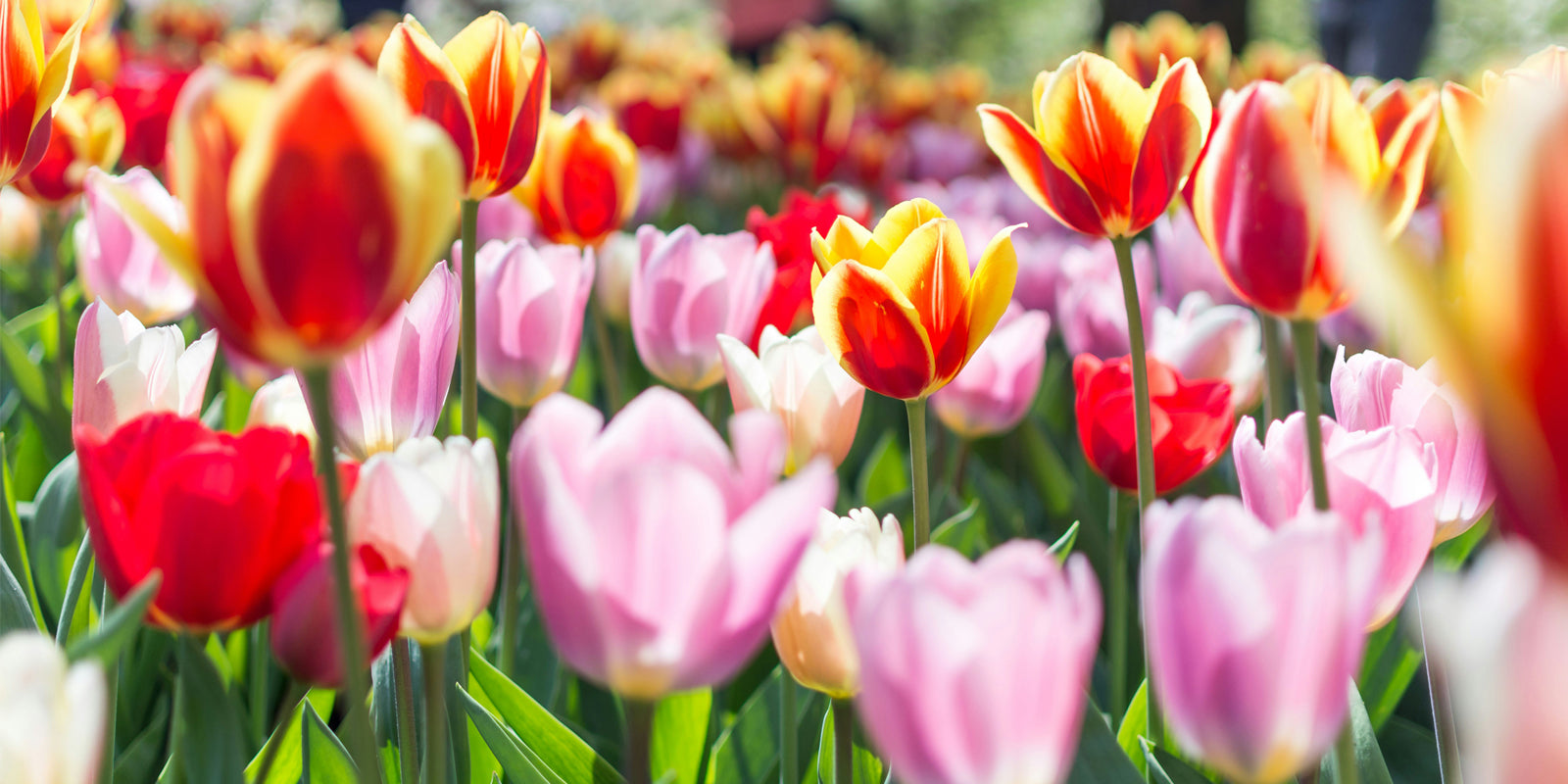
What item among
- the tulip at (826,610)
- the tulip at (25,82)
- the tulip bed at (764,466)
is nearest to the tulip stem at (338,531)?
the tulip bed at (764,466)

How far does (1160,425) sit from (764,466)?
57cm

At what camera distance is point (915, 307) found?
2.56ft

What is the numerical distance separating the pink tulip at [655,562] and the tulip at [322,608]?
0.11m

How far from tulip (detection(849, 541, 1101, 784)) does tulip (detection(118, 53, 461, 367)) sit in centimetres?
22

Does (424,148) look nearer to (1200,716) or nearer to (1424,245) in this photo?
(1200,716)

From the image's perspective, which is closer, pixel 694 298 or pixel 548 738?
pixel 548 738

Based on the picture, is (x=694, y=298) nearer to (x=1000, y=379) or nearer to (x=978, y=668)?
(x=1000, y=379)

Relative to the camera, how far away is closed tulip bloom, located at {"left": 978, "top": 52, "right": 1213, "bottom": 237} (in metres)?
0.86

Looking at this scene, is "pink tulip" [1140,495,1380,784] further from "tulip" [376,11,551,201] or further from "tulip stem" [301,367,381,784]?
"tulip" [376,11,551,201]

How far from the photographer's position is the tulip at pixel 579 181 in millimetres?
1403

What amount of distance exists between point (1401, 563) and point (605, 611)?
1.46 ft

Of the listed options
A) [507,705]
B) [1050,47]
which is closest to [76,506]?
[507,705]

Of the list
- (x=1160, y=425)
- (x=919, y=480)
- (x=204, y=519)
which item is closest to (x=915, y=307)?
(x=919, y=480)

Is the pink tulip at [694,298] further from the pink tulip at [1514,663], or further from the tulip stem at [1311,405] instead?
the pink tulip at [1514,663]
